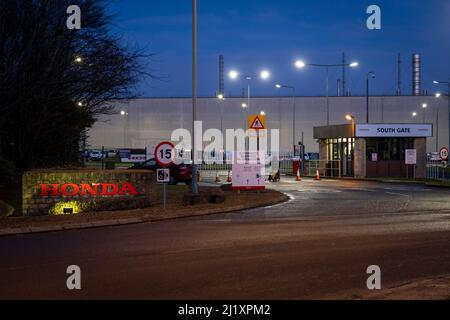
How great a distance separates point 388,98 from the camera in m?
80.2

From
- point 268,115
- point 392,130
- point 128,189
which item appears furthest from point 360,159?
point 268,115

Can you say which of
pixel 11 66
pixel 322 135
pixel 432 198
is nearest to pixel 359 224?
pixel 432 198

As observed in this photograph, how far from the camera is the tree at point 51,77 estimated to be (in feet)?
69.5

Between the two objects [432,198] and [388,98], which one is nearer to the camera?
[432,198]

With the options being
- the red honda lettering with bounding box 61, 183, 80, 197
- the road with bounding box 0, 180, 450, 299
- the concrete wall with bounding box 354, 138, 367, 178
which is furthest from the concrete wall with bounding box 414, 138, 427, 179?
the red honda lettering with bounding box 61, 183, 80, 197

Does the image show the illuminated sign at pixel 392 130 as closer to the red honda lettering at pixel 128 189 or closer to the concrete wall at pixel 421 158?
the concrete wall at pixel 421 158

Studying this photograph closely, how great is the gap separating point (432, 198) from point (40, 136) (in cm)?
1587

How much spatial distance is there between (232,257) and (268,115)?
70.5 m

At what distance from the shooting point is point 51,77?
21234mm

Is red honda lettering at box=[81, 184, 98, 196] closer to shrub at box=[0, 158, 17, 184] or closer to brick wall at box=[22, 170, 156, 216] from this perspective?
brick wall at box=[22, 170, 156, 216]

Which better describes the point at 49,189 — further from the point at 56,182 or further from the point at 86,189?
the point at 86,189

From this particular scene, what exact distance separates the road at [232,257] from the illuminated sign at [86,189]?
3753 millimetres

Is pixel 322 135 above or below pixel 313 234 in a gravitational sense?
above
